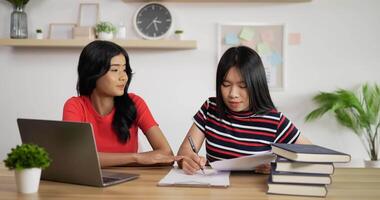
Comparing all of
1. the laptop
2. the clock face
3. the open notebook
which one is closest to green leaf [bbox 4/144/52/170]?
the laptop

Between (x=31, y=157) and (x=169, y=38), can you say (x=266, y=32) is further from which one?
(x=31, y=157)

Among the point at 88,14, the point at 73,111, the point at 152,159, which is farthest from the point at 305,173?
the point at 88,14

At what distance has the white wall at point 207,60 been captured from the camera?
11.0 feet

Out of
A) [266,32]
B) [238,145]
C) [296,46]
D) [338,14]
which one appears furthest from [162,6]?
[238,145]

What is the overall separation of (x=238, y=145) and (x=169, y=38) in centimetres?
170

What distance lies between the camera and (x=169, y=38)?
335 centimetres

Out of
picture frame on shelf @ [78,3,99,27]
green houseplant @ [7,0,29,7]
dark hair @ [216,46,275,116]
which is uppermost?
green houseplant @ [7,0,29,7]

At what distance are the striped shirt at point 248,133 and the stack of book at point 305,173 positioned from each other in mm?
455

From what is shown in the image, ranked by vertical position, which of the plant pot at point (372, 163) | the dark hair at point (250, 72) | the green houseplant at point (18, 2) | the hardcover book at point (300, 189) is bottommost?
the plant pot at point (372, 163)

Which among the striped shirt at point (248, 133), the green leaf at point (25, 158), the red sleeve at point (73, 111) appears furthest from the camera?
the red sleeve at point (73, 111)

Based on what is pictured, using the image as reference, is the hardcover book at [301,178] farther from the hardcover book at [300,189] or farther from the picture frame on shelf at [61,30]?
the picture frame on shelf at [61,30]

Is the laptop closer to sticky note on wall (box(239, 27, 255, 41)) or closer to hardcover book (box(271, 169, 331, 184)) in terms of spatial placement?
hardcover book (box(271, 169, 331, 184))

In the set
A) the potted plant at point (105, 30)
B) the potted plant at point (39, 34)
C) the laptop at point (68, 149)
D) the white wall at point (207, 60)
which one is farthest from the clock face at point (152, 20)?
the laptop at point (68, 149)

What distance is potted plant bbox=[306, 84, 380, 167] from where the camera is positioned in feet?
10.3
